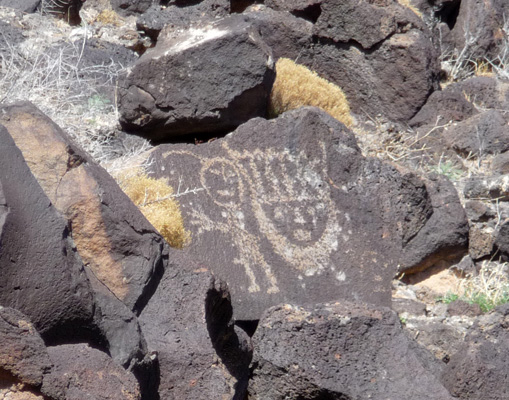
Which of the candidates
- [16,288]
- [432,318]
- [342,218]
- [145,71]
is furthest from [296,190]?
[16,288]

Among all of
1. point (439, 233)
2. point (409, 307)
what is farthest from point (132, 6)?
point (409, 307)

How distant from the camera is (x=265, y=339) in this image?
3402 mm

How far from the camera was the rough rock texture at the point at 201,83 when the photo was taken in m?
5.65

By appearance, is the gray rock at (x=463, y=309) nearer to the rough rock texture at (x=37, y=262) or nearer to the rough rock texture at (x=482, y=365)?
the rough rock texture at (x=482, y=365)

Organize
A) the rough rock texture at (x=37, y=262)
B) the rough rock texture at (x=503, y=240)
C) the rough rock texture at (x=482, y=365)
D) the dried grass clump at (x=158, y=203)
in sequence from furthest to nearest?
the rough rock texture at (x=503, y=240) → the dried grass clump at (x=158, y=203) → the rough rock texture at (x=482, y=365) → the rough rock texture at (x=37, y=262)

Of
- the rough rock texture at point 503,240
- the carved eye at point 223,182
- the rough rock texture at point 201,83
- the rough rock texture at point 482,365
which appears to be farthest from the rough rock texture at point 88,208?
the rough rock texture at point 503,240

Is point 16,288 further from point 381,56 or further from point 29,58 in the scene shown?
point 381,56

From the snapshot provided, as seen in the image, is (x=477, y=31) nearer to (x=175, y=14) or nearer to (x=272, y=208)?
(x=175, y=14)

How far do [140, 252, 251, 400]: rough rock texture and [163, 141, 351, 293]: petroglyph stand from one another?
1072 millimetres

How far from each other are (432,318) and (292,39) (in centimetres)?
380

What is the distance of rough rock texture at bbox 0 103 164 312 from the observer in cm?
304

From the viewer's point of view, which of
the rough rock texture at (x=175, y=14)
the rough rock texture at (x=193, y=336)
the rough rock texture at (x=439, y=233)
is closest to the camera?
the rough rock texture at (x=193, y=336)

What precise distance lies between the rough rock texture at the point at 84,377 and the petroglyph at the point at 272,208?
213cm

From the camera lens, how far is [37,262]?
97.7 inches
